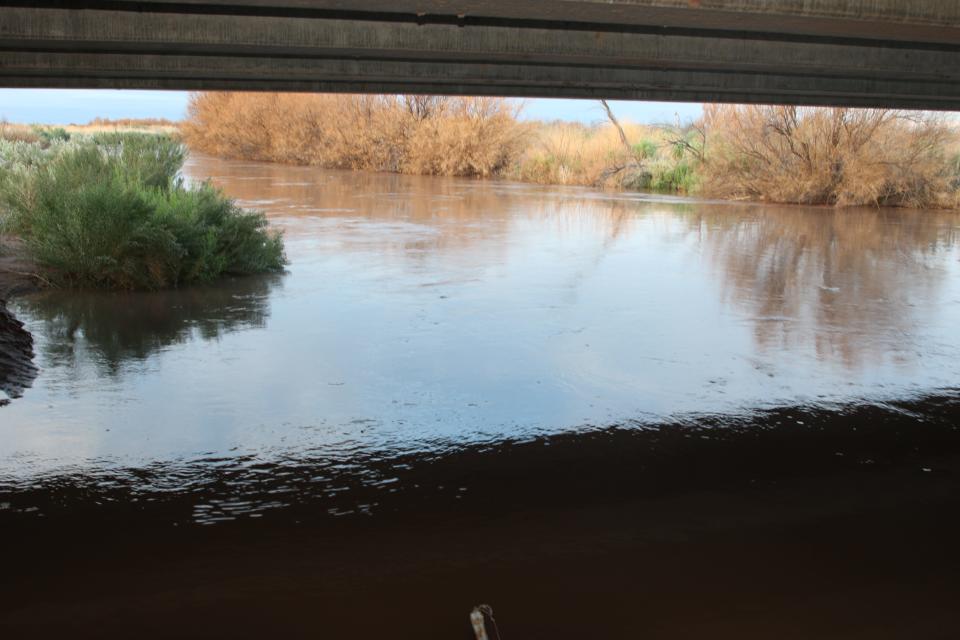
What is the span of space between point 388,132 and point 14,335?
110 ft

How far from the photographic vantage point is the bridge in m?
6.41

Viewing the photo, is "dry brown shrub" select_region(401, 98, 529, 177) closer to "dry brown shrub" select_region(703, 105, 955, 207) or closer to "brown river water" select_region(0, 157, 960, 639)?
"dry brown shrub" select_region(703, 105, 955, 207)

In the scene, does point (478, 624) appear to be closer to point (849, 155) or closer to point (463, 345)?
point (463, 345)

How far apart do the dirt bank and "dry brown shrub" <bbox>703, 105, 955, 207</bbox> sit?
2292cm

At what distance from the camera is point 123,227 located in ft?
39.6

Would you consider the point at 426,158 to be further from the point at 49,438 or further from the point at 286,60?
the point at 49,438

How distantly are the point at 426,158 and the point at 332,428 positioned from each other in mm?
34129

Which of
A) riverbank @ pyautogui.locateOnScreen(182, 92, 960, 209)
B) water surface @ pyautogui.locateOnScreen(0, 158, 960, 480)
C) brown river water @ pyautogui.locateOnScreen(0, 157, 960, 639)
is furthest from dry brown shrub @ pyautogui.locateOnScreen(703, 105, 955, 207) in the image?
brown river water @ pyautogui.locateOnScreen(0, 157, 960, 639)

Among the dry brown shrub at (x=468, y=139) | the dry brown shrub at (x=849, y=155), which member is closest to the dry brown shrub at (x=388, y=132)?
the dry brown shrub at (x=468, y=139)

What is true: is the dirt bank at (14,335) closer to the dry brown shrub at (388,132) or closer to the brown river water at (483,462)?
the brown river water at (483,462)

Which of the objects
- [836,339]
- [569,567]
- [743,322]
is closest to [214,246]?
[743,322]

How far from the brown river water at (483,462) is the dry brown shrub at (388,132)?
1060 inches

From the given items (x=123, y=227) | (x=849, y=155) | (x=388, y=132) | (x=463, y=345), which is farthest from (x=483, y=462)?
(x=388, y=132)

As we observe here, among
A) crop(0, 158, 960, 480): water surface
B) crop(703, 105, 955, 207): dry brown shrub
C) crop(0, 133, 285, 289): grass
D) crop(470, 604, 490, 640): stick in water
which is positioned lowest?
crop(470, 604, 490, 640): stick in water
